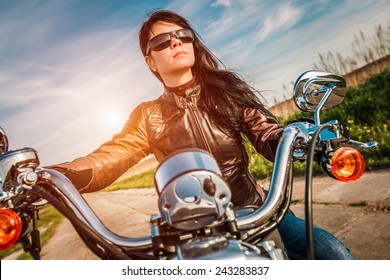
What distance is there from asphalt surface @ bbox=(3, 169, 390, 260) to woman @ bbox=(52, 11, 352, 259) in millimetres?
593

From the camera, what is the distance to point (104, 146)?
47.8 inches

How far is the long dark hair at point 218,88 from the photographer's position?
4.39 ft

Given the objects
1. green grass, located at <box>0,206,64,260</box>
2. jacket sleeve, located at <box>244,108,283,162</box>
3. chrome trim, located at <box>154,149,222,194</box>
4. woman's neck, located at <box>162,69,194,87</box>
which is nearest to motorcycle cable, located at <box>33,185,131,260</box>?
chrome trim, located at <box>154,149,222,194</box>

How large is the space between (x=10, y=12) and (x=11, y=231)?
113 centimetres

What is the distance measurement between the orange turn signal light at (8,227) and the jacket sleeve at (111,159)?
0.24m

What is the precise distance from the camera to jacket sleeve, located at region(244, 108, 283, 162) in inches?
45.1

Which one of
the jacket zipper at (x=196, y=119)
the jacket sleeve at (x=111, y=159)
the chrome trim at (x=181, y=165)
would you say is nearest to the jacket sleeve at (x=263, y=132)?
the jacket zipper at (x=196, y=119)

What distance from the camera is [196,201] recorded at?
58 cm

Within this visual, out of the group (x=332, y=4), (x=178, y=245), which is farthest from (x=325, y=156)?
(x=332, y=4)

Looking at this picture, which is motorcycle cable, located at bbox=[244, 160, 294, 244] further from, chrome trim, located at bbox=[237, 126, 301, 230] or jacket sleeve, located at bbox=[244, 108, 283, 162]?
jacket sleeve, located at bbox=[244, 108, 283, 162]

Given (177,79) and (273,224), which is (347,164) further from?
(177,79)

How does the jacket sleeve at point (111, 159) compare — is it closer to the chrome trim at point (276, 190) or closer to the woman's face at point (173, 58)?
the woman's face at point (173, 58)

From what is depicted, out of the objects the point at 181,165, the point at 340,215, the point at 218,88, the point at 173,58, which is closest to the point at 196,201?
the point at 181,165
